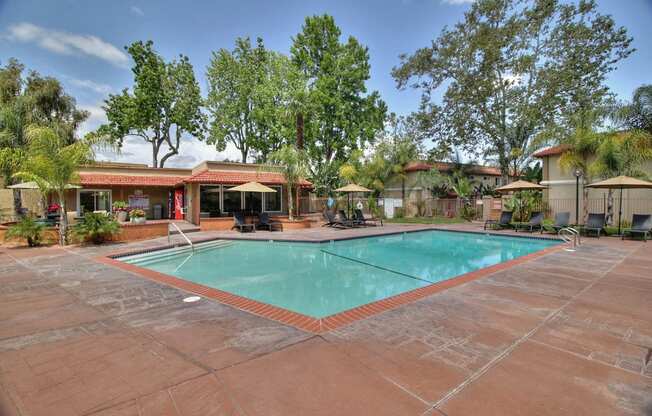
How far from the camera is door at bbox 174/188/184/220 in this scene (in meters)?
22.3

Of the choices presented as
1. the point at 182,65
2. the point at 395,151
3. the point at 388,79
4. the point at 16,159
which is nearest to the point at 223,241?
the point at 16,159

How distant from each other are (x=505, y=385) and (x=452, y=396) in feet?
1.88

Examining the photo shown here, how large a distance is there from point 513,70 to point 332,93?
48.9 ft

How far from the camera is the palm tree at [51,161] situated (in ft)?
35.8

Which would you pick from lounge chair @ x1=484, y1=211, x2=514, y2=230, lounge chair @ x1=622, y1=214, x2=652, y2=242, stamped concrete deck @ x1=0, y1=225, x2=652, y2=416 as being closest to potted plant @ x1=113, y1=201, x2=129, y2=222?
stamped concrete deck @ x1=0, y1=225, x2=652, y2=416

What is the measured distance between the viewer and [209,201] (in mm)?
18828

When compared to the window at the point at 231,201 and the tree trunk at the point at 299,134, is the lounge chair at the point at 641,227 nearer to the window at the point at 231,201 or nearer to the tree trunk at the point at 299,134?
the tree trunk at the point at 299,134

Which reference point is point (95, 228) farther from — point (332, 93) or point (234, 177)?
point (332, 93)

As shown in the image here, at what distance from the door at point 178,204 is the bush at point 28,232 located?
10427 millimetres

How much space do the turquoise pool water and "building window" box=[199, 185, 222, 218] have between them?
540cm

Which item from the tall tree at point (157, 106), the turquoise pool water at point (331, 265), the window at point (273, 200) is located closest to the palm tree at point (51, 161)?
the turquoise pool water at point (331, 265)

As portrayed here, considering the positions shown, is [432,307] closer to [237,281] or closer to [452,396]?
[452,396]

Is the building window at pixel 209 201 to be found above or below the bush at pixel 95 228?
above

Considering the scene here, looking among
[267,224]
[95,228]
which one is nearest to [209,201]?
[267,224]
